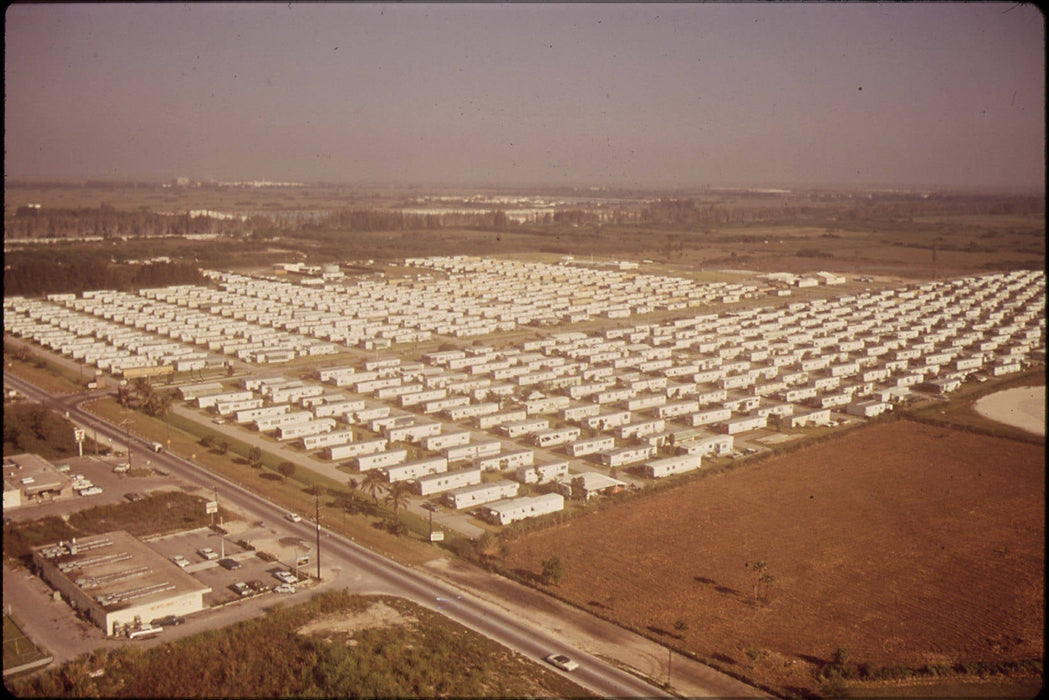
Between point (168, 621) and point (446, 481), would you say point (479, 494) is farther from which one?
point (168, 621)

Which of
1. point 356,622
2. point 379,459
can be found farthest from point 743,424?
point 356,622

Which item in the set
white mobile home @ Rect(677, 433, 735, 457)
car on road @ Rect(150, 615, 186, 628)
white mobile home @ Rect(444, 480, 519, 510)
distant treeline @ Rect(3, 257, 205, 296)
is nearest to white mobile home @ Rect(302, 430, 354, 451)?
white mobile home @ Rect(444, 480, 519, 510)

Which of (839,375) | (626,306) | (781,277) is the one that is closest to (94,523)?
(839,375)

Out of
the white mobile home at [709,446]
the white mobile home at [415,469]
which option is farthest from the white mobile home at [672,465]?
the white mobile home at [415,469]

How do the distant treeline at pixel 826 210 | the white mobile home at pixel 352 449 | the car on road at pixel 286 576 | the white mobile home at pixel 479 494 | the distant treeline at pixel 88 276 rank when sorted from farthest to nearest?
1. the distant treeline at pixel 826 210
2. the distant treeline at pixel 88 276
3. the white mobile home at pixel 352 449
4. the white mobile home at pixel 479 494
5. the car on road at pixel 286 576

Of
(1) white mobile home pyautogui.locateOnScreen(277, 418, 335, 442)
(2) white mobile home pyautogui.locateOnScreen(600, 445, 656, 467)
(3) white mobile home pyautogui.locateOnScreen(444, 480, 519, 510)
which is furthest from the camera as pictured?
(1) white mobile home pyautogui.locateOnScreen(277, 418, 335, 442)

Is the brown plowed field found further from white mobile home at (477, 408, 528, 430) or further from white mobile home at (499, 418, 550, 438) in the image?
white mobile home at (477, 408, 528, 430)

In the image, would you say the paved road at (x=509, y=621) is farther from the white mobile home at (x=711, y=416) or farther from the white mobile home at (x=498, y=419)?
the white mobile home at (x=711, y=416)

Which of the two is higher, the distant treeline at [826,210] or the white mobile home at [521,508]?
the distant treeline at [826,210]
